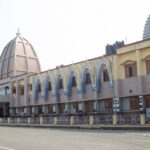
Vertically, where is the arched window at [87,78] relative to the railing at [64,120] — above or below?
above

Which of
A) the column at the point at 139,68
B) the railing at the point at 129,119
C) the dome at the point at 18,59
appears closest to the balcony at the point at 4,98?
the dome at the point at 18,59

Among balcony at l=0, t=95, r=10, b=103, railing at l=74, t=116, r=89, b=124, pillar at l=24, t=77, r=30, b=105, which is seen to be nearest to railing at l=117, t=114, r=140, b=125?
railing at l=74, t=116, r=89, b=124

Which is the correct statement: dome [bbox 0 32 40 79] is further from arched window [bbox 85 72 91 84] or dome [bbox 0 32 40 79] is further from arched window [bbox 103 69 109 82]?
arched window [bbox 103 69 109 82]

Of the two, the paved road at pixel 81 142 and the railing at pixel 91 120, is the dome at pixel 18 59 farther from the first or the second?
the paved road at pixel 81 142

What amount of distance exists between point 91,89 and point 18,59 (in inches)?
1082

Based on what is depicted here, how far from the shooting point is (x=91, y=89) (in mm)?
31859

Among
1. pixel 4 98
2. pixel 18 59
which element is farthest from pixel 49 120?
pixel 18 59

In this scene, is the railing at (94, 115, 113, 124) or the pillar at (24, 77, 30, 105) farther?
the pillar at (24, 77, 30, 105)

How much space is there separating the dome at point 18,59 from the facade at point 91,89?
8209mm

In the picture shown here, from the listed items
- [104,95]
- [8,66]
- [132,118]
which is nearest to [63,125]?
[104,95]

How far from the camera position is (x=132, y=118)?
2353cm

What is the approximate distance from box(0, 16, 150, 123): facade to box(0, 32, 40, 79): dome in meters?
8.21

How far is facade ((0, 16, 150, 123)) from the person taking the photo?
26844mm

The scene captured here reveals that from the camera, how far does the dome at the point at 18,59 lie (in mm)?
55188
